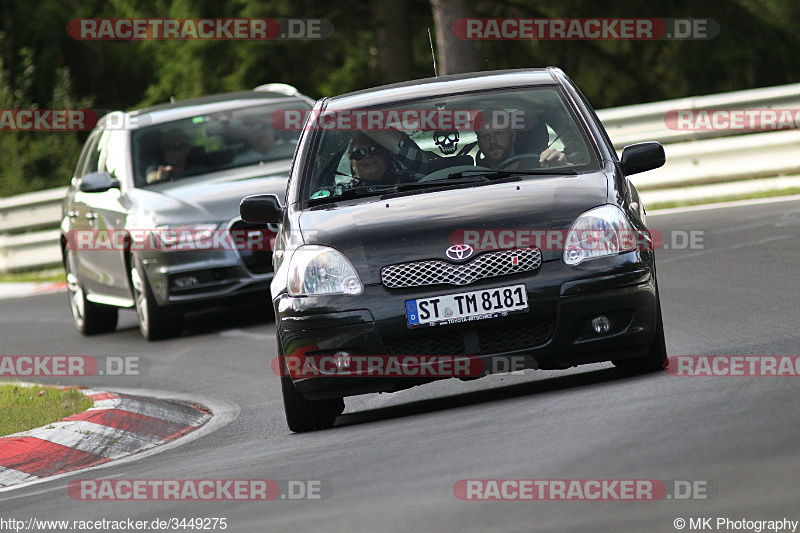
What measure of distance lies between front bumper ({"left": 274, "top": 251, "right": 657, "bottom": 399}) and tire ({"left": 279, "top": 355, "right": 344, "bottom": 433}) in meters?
0.29

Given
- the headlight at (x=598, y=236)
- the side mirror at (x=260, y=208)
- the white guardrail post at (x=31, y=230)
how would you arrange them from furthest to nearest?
the white guardrail post at (x=31, y=230)
the side mirror at (x=260, y=208)
the headlight at (x=598, y=236)

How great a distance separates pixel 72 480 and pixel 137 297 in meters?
5.77

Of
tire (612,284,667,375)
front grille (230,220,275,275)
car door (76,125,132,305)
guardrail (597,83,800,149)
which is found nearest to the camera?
tire (612,284,667,375)

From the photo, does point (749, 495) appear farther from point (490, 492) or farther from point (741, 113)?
point (741, 113)

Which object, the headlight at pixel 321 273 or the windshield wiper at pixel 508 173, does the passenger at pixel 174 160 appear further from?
the headlight at pixel 321 273

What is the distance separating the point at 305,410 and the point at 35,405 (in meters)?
2.56

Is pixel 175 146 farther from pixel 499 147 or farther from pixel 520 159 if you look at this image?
pixel 520 159

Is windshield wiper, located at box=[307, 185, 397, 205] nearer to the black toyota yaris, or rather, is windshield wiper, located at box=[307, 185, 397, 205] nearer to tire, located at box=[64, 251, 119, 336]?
the black toyota yaris

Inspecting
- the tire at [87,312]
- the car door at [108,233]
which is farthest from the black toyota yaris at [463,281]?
the tire at [87,312]

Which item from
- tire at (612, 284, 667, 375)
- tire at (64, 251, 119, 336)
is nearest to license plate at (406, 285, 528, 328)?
tire at (612, 284, 667, 375)

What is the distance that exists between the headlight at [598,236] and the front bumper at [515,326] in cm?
5

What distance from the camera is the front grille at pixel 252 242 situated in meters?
12.7

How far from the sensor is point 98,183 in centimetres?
1338

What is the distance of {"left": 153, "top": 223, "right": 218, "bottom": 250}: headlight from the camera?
41.8 feet
